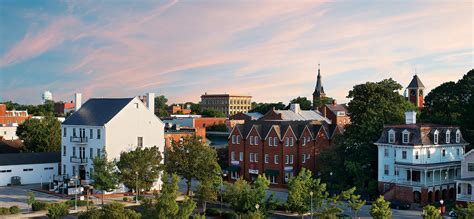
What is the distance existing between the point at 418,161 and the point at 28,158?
144ft

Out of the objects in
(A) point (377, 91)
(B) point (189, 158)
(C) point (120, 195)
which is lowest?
(C) point (120, 195)

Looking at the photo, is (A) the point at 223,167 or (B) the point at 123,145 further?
(A) the point at 223,167

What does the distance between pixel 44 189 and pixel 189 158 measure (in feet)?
56.8

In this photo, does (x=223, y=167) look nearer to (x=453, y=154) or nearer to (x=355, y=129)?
(x=355, y=129)

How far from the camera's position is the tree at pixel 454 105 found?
202 ft

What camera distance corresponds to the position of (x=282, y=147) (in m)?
68.2

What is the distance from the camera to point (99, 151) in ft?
196

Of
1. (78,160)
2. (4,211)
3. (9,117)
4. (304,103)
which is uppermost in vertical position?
(304,103)

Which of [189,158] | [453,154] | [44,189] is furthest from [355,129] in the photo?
[44,189]

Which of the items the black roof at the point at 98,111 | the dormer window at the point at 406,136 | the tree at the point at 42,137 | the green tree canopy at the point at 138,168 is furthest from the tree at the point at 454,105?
the tree at the point at 42,137

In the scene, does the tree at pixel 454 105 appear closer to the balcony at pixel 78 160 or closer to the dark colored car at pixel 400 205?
the dark colored car at pixel 400 205

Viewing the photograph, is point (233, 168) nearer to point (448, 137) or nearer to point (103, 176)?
point (103, 176)

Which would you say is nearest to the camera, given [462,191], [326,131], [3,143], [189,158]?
[462,191]

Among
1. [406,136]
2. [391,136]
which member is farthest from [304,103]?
[406,136]
